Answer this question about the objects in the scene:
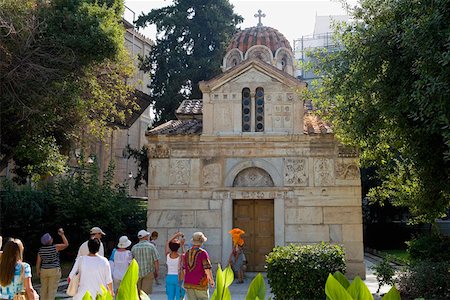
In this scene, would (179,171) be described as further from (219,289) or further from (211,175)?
(219,289)

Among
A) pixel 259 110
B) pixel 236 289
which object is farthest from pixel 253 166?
pixel 236 289

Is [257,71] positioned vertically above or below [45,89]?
above

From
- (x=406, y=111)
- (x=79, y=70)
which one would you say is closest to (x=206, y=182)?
(x=79, y=70)

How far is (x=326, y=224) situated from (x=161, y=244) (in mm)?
4825

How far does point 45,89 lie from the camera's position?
11.6 m

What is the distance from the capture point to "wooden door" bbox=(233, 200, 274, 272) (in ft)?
47.8

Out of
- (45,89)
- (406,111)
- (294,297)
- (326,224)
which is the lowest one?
(294,297)

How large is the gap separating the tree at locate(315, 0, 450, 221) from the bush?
8.83 ft

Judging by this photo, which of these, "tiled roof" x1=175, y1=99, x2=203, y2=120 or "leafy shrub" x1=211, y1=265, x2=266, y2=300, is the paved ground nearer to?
"tiled roof" x1=175, y1=99, x2=203, y2=120

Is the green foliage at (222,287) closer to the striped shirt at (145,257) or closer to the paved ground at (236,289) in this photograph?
the striped shirt at (145,257)

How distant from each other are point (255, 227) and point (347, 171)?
3.16 m

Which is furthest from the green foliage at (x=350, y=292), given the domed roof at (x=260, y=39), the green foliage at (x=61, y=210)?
the domed roof at (x=260, y=39)

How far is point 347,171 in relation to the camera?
14.3 meters

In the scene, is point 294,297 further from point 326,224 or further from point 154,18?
point 154,18
